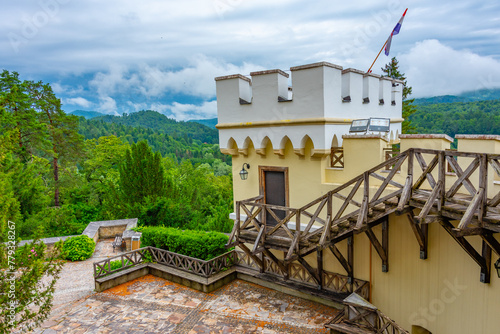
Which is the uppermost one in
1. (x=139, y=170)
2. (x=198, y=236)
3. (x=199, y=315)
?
(x=139, y=170)

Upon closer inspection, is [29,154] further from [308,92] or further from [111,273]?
[308,92]

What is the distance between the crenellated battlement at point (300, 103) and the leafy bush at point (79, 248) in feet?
26.4

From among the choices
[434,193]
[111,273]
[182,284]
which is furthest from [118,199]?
[434,193]

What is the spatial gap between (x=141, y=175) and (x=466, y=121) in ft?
88.9

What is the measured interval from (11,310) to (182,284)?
18.9 ft

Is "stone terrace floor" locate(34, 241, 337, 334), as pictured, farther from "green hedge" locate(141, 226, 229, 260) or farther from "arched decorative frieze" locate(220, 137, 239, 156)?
"arched decorative frieze" locate(220, 137, 239, 156)

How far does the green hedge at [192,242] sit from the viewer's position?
1102cm

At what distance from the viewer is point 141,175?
1886 centimetres

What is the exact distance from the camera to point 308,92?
8.37 m

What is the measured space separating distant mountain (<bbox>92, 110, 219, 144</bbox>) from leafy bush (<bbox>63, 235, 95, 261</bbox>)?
360ft

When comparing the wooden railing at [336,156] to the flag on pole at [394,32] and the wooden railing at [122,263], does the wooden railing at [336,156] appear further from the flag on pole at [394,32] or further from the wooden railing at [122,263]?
the wooden railing at [122,263]

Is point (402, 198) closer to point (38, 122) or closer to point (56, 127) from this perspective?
point (38, 122)

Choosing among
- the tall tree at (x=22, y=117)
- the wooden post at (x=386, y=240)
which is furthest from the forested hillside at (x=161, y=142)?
the wooden post at (x=386, y=240)

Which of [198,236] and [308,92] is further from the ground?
[308,92]
